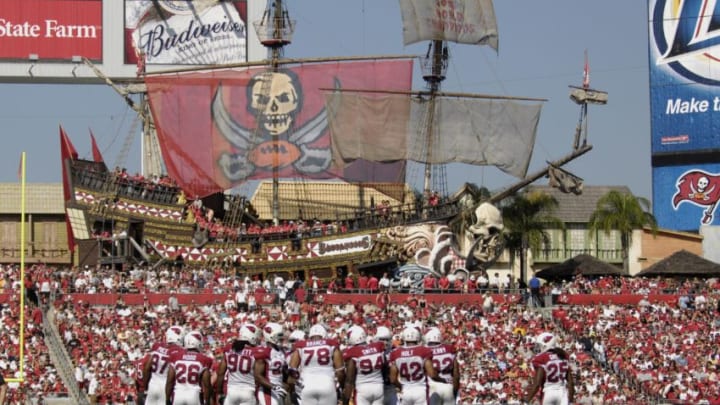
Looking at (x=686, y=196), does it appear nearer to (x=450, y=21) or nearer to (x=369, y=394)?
(x=450, y=21)

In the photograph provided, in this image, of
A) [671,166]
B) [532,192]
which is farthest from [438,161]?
[671,166]

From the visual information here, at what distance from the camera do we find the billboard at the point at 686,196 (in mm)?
71062

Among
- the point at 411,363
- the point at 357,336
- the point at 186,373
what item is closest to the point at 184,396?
the point at 186,373

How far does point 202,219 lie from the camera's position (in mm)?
56531

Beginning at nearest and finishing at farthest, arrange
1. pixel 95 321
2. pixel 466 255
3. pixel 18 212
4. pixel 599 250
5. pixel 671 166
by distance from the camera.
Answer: pixel 95 321
pixel 466 255
pixel 18 212
pixel 671 166
pixel 599 250

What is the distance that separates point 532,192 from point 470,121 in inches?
382

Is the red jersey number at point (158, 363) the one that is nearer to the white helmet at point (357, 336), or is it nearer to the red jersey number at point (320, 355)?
the red jersey number at point (320, 355)

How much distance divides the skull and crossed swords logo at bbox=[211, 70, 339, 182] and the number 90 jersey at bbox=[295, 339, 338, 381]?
36163 mm

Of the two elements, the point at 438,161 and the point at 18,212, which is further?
the point at 18,212

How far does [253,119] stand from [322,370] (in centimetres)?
3770

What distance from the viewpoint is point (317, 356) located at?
23.7 metres

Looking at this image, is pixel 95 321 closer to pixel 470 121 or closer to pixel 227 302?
pixel 227 302

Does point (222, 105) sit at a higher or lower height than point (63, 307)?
higher

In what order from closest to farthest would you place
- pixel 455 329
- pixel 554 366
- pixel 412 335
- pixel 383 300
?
pixel 412 335 < pixel 554 366 < pixel 455 329 < pixel 383 300
